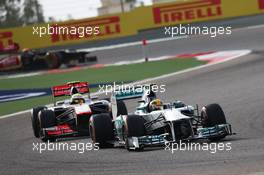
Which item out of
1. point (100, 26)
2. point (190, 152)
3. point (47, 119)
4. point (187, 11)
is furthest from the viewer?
point (100, 26)

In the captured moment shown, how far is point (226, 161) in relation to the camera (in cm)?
888

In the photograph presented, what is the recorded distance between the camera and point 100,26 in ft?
125

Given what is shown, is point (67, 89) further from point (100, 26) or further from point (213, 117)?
point (100, 26)

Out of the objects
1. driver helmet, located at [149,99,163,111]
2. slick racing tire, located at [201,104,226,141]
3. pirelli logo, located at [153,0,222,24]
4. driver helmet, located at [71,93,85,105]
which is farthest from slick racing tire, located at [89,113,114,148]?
pirelli logo, located at [153,0,222,24]

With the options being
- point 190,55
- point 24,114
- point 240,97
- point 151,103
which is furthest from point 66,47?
point 151,103

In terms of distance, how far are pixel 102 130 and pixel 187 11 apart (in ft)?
81.7

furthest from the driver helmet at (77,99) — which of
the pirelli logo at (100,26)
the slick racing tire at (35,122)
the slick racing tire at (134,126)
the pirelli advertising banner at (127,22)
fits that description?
the pirelli logo at (100,26)

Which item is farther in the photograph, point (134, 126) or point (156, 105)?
point (156, 105)

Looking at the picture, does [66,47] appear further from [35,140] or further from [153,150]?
[153,150]

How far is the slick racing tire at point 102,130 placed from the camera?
12133 millimetres

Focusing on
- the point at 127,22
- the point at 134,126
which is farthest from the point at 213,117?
the point at 127,22

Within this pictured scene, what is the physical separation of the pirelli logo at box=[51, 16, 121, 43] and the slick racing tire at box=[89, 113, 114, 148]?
83.0 ft

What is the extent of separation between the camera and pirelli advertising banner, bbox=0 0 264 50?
117 ft

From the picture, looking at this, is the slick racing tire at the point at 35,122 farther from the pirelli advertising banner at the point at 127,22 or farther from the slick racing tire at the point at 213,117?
the pirelli advertising banner at the point at 127,22
